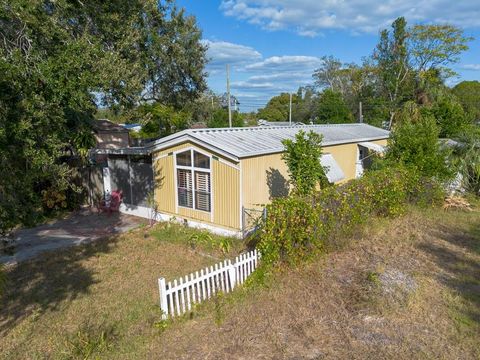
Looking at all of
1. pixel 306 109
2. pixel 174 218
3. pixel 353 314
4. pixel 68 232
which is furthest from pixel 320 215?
pixel 306 109

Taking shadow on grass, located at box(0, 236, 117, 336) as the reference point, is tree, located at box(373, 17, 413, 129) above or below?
above

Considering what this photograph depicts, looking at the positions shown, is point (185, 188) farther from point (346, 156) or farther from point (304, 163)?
point (346, 156)

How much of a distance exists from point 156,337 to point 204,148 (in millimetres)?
6651

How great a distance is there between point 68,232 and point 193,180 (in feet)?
15.8

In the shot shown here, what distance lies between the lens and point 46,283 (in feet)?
25.7

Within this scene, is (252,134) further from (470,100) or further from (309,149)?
(470,100)

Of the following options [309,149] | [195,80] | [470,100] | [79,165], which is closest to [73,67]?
[309,149]

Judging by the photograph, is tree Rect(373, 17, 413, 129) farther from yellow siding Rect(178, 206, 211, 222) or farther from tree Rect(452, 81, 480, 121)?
yellow siding Rect(178, 206, 211, 222)

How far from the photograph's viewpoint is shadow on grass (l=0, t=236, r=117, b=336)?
6645mm

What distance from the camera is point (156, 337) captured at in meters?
5.48

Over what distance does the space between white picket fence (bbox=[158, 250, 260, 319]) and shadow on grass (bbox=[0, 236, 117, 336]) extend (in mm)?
2341

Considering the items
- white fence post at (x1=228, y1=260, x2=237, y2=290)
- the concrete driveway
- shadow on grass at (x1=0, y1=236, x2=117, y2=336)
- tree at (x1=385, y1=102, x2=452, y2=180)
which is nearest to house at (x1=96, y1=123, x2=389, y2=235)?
the concrete driveway

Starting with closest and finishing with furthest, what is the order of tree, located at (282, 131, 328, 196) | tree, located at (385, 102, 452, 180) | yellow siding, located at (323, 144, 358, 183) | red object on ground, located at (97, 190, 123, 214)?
1. tree, located at (282, 131, 328, 196)
2. tree, located at (385, 102, 452, 180)
3. red object on ground, located at (97, 190, 123, 214)
4. yellow siding, located at (323, 144, 358, 183)

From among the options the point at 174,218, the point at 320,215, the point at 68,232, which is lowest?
the point at 68,232
